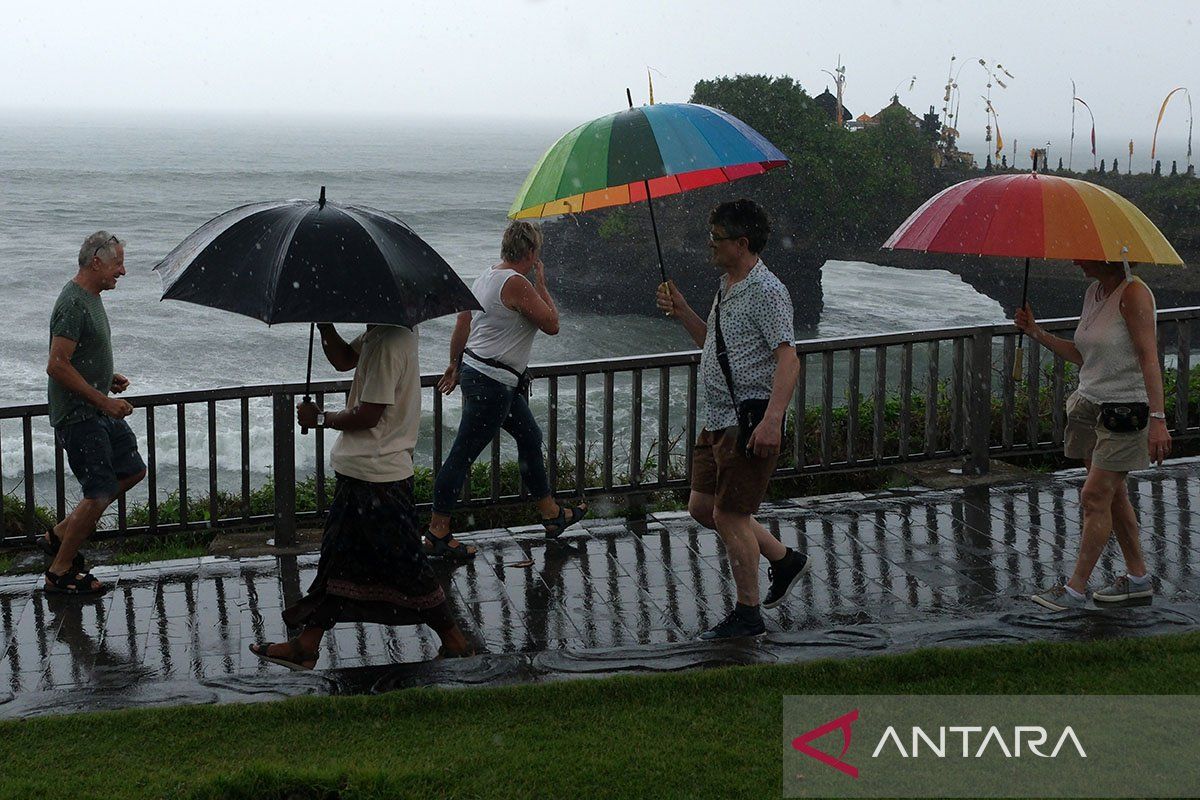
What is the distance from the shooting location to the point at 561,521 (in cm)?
710

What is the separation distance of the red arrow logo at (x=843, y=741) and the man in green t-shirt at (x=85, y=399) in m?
3.75

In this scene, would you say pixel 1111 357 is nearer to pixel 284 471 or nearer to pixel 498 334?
pixel 498 334

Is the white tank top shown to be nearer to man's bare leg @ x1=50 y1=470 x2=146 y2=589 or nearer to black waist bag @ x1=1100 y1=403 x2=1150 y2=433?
man's bare leg @ x1=50 y1=470 x2=146 y2=589

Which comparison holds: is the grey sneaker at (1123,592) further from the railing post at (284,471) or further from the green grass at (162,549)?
the green grass at (162,549)

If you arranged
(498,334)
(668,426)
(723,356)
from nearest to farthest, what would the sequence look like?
(723,356) < (498,334) < (668,426)

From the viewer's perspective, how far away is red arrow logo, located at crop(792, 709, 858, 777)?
13.1 ft

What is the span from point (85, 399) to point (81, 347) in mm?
257

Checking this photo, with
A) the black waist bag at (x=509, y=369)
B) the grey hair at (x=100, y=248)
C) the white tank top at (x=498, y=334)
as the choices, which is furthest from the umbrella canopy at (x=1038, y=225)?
the grey hair at (x=100, y=248)

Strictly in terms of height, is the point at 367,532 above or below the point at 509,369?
below

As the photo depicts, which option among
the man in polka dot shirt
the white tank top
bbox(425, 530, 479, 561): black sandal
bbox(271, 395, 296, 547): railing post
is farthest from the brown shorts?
bbox(271, 395, 296, 547): railing post

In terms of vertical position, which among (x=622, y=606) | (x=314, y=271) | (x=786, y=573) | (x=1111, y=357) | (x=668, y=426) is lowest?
(x=622, y=606)

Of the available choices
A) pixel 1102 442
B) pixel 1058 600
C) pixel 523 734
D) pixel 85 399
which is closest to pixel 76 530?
pixel 85 399

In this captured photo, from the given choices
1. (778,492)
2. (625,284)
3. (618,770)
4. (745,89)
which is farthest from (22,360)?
(618,770)

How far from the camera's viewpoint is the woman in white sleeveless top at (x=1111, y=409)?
527cm
